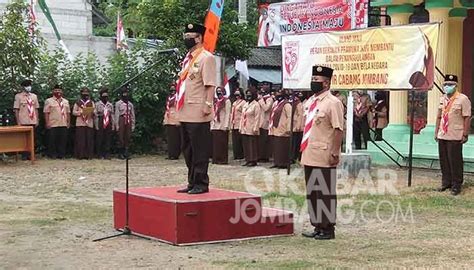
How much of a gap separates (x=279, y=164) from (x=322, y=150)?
27.2 ft

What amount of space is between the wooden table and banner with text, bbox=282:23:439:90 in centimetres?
623

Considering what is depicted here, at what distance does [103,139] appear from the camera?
65.3ft

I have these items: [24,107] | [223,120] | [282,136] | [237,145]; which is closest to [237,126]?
[223,120]

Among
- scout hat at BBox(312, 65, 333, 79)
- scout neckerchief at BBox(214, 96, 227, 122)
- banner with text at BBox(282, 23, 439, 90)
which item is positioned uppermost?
banner with text at BBox(282, 23, 439, 90)

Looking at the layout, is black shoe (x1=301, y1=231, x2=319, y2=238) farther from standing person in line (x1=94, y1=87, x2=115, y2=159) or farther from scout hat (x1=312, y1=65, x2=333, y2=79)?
standing person in line (x1=94, y1=87, x2=115, y2=159)

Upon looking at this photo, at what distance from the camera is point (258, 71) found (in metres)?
31.8

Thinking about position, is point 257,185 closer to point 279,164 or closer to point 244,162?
point 279,164

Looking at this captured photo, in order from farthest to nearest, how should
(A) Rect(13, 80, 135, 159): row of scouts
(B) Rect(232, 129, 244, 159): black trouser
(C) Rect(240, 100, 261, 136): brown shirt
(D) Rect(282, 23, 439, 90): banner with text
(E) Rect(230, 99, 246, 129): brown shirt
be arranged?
(B) Rect(232, 129, 244, 159): black trouser → (A) Rect(13, 80, 135, 159): row of scouts → (E) Rect(230, 99, 246, 129): brown shirt → (C) Rect(240, 100, 261, 136): brown shirt → (D) Rect(282, 23, 439, 90): banner with text

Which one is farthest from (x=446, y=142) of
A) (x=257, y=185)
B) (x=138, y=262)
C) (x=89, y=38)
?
(x=89, y=38)

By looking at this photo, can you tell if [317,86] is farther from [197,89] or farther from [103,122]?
[103,122]

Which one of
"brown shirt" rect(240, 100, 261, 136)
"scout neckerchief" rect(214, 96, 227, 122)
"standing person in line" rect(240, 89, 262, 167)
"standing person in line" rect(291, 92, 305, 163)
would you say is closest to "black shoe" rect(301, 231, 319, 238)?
"standing person in line" rect(291, 92, 305, 163)

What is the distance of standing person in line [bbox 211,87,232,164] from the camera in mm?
18359

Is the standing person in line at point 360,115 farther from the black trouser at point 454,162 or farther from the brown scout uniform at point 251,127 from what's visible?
the black trouser at point 454,162

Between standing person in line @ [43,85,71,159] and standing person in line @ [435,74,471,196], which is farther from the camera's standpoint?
standing person in line @ [43,85,71,159]
